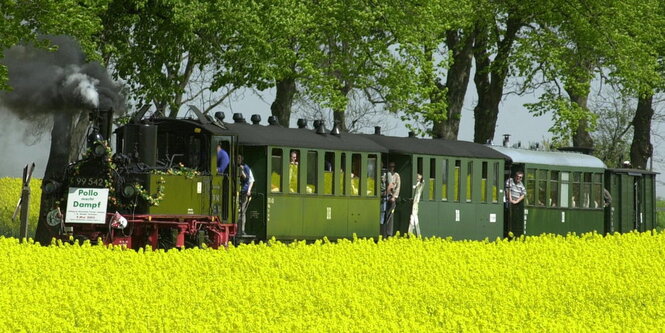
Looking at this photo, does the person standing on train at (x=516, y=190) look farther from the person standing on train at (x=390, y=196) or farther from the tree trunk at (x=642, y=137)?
the tree trunk at (x=642, y=137)

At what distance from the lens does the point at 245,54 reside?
122 feet

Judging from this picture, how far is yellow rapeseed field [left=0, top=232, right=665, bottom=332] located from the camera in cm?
1305

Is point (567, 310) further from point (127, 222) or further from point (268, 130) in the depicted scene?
point (268, 130)

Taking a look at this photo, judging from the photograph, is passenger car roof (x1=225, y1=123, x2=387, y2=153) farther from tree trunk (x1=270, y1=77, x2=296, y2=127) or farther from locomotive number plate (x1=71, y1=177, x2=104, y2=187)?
tree trunk (x1=270, y1=77, x2=296, y2=127)

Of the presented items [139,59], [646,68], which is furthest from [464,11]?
[139,59]

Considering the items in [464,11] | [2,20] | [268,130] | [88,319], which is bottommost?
[88,319]

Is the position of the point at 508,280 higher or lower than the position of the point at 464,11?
lower

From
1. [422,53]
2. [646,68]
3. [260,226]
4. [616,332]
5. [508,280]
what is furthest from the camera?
[646,68]

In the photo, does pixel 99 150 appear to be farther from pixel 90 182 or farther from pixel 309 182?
pixel 309 182

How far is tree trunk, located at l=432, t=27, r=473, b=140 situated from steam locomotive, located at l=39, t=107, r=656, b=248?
270 inches

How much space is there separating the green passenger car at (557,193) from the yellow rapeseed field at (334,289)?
1147 centimetres

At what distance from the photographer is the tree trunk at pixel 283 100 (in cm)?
4159

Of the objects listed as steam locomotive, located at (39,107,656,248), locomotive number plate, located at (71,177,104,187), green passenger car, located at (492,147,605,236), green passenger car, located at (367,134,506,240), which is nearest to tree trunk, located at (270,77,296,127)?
steam locomotive, located at (39,107,656,248)

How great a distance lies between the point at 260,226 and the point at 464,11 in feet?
61.6
